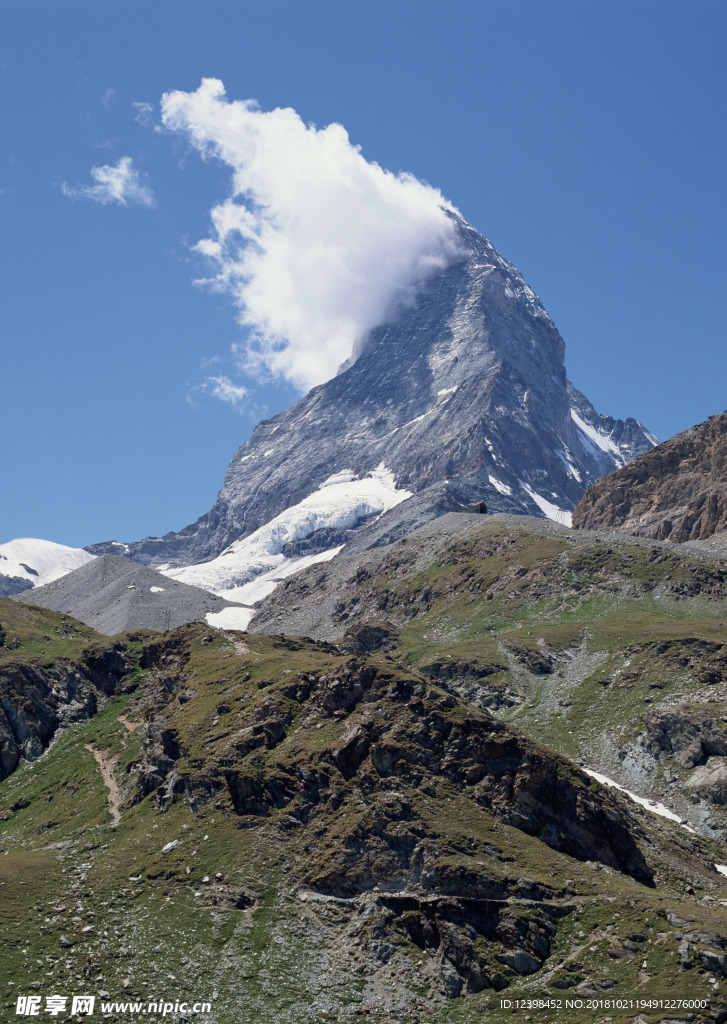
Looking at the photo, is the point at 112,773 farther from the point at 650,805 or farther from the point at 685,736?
the point at 685,736

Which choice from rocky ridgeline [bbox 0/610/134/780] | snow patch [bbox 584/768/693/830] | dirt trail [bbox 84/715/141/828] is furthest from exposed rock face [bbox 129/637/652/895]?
snow patch [bbox 584/768/693/830]

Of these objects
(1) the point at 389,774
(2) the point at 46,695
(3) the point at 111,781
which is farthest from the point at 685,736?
(2) the point at 46,695

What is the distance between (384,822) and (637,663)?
4295 inches

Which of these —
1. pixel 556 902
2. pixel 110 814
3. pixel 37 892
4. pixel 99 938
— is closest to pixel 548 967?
pixel 556 902

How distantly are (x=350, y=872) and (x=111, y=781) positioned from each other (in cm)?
4614

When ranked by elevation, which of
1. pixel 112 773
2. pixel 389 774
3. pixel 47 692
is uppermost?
pixel 47 692

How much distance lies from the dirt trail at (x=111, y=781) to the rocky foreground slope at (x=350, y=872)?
44 centimetres

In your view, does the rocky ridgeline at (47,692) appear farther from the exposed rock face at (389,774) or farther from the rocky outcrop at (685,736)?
the rocky outcrop at (685,736)

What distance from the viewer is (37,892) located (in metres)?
96.1

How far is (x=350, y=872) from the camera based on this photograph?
96.6 metres

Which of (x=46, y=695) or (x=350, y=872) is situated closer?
(x=350, y=872)

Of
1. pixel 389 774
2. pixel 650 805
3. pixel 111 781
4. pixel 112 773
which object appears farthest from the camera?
pixel 650 805

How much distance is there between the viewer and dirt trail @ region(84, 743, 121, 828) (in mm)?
118831

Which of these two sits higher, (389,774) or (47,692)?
(47,692)
